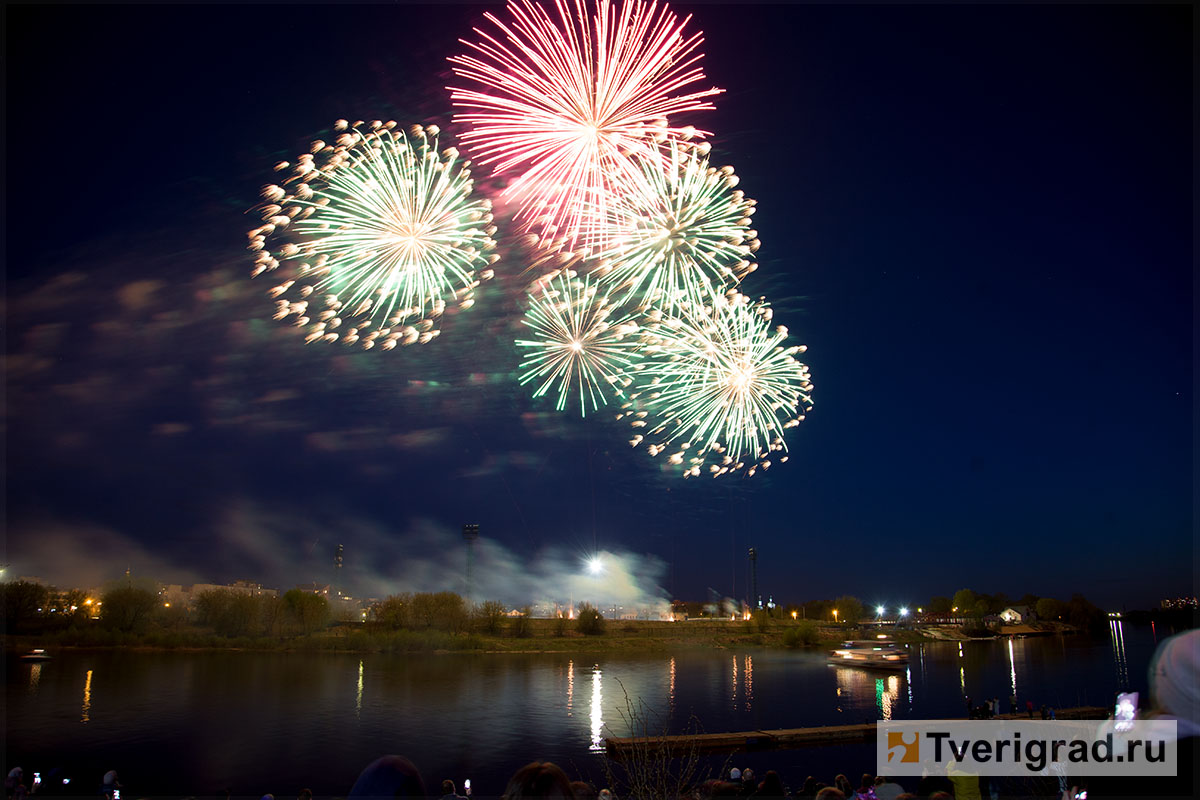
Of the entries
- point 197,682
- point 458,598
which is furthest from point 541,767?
point 458,598

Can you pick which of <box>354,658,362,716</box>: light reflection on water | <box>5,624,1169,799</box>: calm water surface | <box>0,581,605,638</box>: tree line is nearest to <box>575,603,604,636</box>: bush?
<box>0,581,605,638</box>: tree line

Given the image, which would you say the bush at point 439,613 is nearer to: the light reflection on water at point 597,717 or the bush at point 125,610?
the bush at point 125,610

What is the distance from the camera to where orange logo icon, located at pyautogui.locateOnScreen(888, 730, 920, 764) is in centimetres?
2078

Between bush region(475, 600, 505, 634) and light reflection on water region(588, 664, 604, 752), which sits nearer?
light reflection on water region(588, 664, 604, 752)

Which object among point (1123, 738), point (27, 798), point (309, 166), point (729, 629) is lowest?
point (729, 629)

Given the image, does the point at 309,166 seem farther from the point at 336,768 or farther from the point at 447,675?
the point at 447,675

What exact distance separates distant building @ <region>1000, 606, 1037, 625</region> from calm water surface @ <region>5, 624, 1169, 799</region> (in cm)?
8388

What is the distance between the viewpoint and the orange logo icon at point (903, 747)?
818 inches

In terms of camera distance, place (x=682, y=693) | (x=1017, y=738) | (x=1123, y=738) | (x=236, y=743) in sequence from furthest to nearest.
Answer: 1. (x=682, y=693)
2. (x=236, y=743)
3. (x=1017, y=738)
4. (x=1123, y=738)

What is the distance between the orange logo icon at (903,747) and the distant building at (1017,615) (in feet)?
483

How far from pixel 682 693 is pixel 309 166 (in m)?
40.9

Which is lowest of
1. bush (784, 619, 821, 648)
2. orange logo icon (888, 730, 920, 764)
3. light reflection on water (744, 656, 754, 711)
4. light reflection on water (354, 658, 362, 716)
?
bush (784, 619, 821, 648)

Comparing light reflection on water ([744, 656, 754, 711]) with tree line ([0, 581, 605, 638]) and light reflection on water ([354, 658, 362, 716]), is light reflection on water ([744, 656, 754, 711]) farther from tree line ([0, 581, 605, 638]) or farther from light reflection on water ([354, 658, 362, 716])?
tree line ([0, 581, 605, 638])

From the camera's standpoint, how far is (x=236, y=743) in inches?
1155
